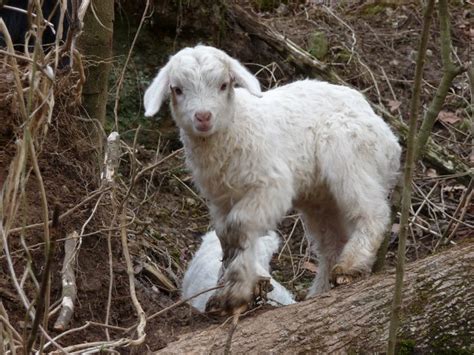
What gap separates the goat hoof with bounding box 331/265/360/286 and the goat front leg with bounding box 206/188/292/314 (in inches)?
14.6

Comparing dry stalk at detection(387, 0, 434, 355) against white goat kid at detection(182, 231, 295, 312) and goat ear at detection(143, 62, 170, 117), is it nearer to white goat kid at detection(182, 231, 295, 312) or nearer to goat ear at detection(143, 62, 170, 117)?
goat ear at detection(143, 62, 170, 117)

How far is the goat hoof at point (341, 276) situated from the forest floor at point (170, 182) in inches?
19.0

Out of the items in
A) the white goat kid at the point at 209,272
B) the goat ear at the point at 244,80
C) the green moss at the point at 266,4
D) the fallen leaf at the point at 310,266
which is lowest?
the fallen leaf at the point at 310,266

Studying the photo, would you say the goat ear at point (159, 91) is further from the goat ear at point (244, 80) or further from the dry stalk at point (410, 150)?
the dry stalk at point (410, 150)

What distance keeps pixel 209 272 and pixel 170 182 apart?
2296 mm

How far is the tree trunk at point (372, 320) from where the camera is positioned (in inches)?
165

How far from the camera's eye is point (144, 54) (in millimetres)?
9070

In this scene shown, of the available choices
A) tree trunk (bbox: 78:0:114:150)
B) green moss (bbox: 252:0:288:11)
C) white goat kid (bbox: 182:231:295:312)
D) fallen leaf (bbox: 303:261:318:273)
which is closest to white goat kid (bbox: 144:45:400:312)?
white goat kid (bbox: 182:231:295:312)

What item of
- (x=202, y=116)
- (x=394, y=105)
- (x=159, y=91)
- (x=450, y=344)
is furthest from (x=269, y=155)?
(x=394, y=105)

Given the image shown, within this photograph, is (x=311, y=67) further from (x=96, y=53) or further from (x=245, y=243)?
(x=245, y=243)

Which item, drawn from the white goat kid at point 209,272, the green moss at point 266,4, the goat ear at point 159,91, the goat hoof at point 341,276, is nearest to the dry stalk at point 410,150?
the goat hoof at point 341,276

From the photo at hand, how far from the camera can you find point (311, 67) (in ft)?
28.7

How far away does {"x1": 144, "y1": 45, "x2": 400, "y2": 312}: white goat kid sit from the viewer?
5.11m

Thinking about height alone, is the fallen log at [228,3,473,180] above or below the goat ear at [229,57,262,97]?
below
